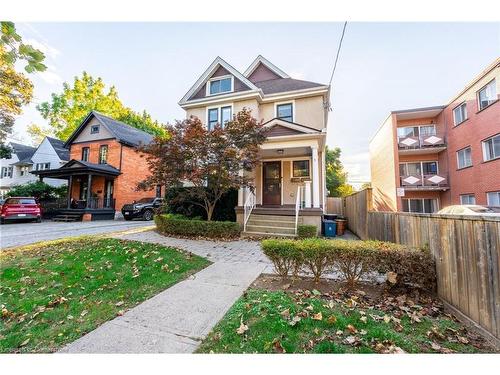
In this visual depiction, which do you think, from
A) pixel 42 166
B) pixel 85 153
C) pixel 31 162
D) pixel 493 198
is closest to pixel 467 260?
pixel 493 198

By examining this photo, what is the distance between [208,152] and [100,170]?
13.5 m

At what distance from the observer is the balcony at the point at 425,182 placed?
17109 mm

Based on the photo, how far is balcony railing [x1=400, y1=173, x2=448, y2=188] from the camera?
1712 centimetres

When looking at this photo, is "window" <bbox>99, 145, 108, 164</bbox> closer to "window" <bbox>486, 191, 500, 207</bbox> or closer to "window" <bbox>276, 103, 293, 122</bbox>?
"window" <bbox>276, 103, 293, 122</bbox>

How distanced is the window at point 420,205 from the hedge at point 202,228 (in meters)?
16.8

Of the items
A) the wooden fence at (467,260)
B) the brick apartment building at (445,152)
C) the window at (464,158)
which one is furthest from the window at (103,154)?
the window at (464,158)

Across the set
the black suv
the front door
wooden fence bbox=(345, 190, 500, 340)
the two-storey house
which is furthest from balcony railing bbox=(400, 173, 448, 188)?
the two-storey house

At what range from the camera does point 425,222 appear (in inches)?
163

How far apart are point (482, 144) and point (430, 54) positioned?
1267cm

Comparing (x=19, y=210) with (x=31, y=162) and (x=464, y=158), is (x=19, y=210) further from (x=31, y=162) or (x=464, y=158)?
(x=464, y=158)

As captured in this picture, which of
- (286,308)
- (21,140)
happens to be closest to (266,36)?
(286,308)

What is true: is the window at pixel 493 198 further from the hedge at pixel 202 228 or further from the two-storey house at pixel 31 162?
the two-storey house at pixel 31 162
